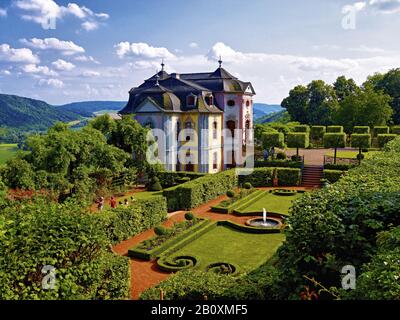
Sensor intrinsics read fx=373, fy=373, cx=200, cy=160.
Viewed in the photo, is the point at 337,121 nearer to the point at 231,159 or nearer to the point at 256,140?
the point at 256,140

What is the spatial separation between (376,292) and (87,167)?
25462 millimetres

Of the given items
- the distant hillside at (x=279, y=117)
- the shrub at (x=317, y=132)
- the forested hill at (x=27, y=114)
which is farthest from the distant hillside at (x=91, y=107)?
the shrub at (x=317, y=132)

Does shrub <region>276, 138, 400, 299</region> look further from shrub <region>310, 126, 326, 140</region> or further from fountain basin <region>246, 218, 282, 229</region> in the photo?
shrub <region>310, 126, 326, 140</region>

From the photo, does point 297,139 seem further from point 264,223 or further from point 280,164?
point 264,223

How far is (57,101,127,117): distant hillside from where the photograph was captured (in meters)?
144

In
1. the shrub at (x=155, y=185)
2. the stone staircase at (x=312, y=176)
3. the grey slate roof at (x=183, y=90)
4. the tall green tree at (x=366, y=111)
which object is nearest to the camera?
the shrub at (x=155, y=185)

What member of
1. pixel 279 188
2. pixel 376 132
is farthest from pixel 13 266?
pixel 376 132

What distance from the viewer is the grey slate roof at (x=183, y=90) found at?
3800 cm

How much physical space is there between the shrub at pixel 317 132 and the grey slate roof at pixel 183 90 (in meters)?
16.3

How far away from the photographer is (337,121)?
6122 centimetres

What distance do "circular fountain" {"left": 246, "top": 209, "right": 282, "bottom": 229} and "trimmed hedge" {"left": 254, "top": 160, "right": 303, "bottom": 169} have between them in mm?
13711

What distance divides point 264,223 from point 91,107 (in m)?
160

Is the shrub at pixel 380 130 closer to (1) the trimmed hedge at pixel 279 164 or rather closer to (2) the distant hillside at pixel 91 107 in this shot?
(1) the trimmed hedge at pixel 279 164

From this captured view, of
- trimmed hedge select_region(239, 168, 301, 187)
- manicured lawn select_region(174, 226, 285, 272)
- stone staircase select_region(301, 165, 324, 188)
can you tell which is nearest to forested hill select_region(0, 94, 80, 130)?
trimmed hedge select_region(239, 168, 301, 187)
